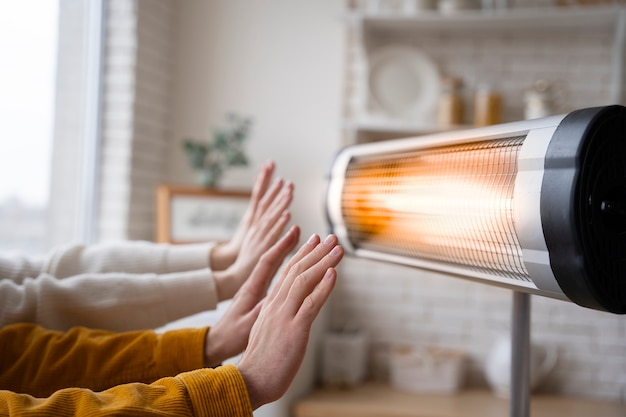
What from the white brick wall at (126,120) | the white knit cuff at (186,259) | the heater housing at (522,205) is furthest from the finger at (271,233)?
the white brick wall at (126,120)

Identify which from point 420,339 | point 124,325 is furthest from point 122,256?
point 420,339

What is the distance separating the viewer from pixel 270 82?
2869 mm

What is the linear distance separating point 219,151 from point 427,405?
4.13ft

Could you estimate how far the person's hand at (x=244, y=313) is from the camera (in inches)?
45.3

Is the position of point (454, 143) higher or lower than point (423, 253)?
higher

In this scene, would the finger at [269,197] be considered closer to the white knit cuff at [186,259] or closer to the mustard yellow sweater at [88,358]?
the white knit cuff at [186,259]

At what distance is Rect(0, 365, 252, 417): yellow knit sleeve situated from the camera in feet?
2.53

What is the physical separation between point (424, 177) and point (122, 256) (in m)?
0.83

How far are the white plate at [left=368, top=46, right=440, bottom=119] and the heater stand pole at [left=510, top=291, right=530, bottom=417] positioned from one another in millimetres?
1520

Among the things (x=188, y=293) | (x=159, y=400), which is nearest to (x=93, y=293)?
(x=188, y=293)

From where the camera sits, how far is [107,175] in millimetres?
2695

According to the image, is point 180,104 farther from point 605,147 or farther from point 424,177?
point 605,147

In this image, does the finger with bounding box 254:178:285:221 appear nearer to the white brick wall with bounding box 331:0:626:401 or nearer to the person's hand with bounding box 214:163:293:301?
the person's hand with bounding box 214:163:293:301

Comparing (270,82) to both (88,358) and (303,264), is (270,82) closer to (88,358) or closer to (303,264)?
(88,358)
